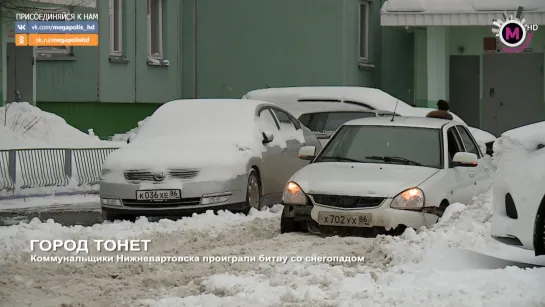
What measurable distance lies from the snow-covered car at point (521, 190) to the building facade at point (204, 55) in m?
19.0

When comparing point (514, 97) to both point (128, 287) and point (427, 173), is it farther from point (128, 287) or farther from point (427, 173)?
point (128, 287)

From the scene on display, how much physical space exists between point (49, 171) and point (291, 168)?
182 inches

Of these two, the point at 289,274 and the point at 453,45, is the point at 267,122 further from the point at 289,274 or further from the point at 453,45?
the point at 453,45

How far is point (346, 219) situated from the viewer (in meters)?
11.0

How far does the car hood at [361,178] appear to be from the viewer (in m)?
11.0

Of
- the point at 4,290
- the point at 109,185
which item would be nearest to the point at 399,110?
the point at 109,185

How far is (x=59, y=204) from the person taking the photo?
55.8 feet

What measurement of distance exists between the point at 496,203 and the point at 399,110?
49.4ft

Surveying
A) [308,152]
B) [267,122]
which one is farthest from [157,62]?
[308,152]

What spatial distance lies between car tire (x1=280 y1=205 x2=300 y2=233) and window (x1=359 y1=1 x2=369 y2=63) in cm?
2044

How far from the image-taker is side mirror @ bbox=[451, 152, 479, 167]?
12055mm

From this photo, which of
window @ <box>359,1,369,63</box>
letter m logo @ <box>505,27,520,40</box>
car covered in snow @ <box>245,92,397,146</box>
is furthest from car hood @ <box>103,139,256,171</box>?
window @ <box>359,1,369,63</box>

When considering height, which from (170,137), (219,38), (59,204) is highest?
(219,38)

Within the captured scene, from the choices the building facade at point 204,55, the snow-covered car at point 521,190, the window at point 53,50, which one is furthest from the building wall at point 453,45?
the snow-covered car at point 521,190
